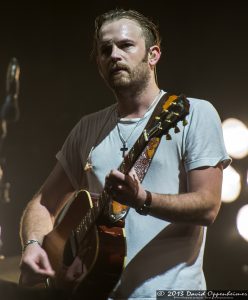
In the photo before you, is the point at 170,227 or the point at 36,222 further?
the point at 36,222

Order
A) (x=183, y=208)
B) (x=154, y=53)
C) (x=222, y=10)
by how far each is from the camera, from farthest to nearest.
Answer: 1. (x=222, y=10)
2. (x=154, y=53)
3. (x=183, y=208)

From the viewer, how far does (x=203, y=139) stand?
221 cm

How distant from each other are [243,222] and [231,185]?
0.94ft

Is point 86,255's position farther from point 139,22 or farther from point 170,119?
point 139,22

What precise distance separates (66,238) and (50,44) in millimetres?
1989

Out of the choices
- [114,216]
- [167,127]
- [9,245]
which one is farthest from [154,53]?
[9,245]

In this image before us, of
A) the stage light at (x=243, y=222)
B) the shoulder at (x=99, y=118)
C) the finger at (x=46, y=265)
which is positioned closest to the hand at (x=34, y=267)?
the finger at (x=46, y=265)

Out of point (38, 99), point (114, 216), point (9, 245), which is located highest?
point (38, 99)

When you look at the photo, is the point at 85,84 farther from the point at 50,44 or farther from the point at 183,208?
the point at 183,208

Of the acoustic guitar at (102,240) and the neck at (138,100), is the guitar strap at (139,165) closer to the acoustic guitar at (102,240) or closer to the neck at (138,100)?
the acoustic guitar at (102,240)

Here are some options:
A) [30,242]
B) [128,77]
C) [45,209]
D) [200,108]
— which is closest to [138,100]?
[128,77]

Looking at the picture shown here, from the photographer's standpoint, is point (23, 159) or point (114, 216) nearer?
point (114, 216)

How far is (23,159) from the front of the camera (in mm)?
3910

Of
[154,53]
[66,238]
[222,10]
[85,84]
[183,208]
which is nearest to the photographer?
[183,208]
